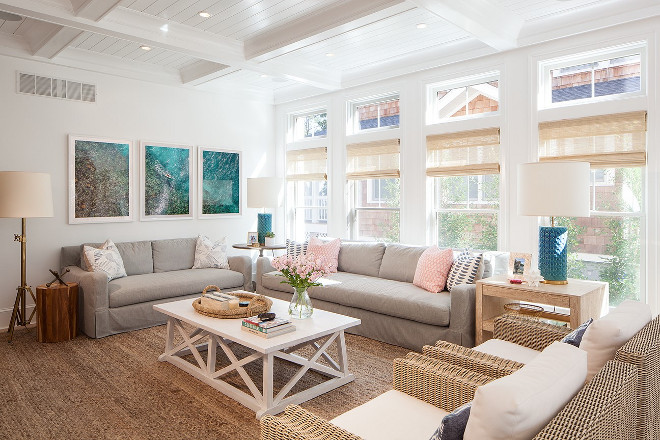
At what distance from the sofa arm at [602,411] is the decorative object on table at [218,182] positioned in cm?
532

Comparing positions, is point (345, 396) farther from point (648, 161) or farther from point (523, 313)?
point (648, 161)

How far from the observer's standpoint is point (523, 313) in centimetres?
370

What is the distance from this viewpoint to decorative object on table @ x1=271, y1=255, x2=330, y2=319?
3238mm

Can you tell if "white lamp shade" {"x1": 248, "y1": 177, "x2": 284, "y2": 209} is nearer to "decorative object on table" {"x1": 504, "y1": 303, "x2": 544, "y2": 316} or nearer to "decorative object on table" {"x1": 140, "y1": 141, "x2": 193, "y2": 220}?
"decorative object on table" {"x1": 140, "y1": 141, "x2": 193, "y2": 220}

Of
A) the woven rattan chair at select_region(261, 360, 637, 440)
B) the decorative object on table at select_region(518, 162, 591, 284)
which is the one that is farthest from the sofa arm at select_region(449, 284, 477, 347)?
the woven rattan chair at select_region(261, 360, 637, 440)

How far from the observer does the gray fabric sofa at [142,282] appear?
4312 mm

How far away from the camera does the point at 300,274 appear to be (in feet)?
10.6

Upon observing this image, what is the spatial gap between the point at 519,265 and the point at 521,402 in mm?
2767

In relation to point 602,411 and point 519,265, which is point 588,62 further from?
point 602,411

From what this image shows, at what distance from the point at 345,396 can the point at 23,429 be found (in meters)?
1.90

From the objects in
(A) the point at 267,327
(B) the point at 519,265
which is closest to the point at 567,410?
(A) the point at 267,327

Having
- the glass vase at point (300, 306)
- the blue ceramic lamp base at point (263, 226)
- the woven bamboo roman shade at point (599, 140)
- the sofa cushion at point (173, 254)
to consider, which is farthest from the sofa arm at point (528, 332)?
the sofa cushion at point (173, 254)

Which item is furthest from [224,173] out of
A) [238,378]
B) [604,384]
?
[604,384]

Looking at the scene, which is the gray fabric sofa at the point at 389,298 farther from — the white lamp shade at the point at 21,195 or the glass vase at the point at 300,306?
the white lamp shade at the point at 21,195
